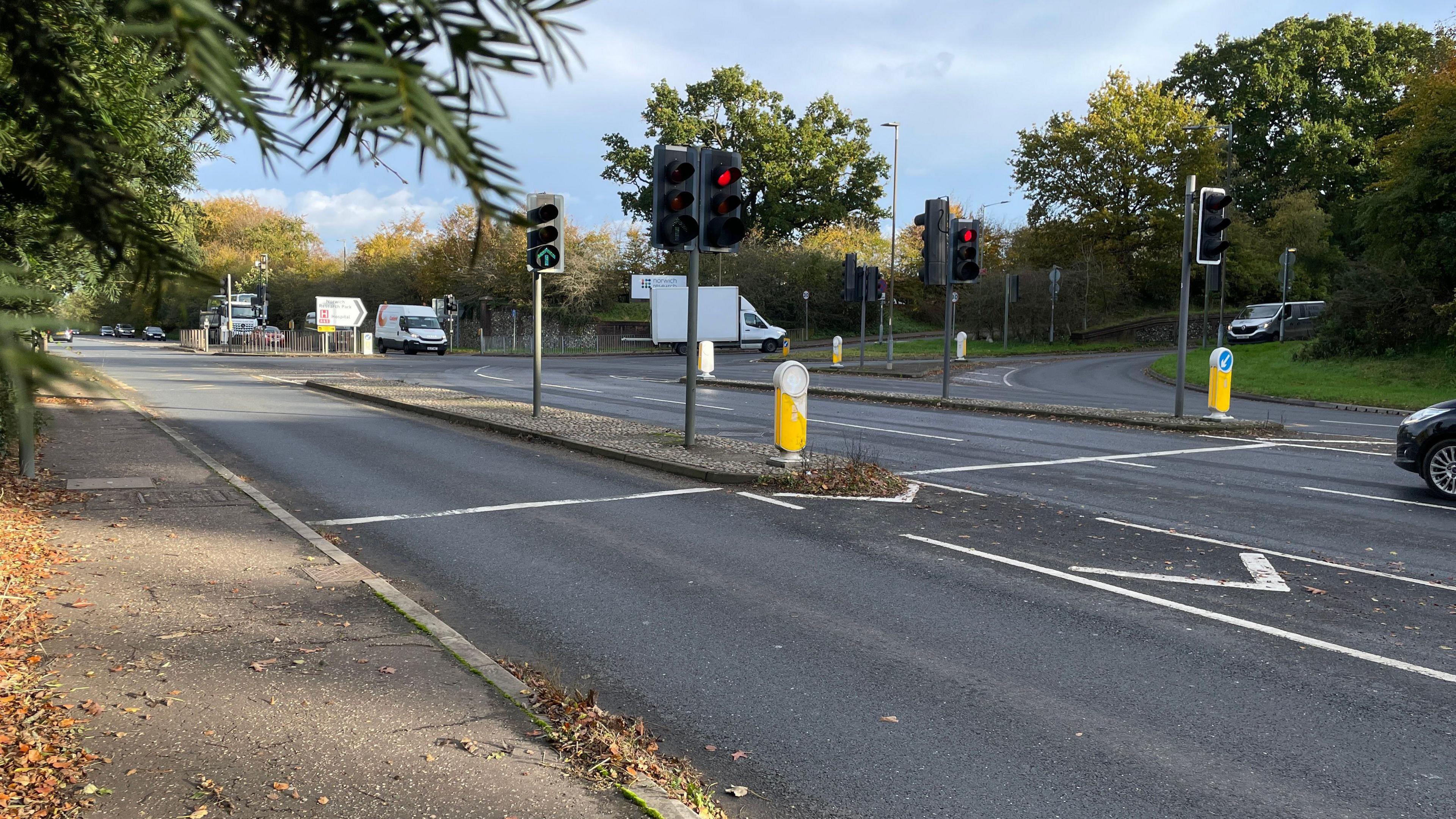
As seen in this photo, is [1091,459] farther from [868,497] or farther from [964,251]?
[964,251]

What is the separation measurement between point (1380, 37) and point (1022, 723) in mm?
70817

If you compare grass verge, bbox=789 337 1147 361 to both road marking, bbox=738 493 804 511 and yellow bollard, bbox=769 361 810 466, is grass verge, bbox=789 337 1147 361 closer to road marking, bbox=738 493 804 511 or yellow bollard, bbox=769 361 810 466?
yellow bollard, bbox=769 361 810 466

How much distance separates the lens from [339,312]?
196 feet

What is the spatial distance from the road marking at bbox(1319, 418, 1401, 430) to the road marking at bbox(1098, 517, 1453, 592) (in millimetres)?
12603

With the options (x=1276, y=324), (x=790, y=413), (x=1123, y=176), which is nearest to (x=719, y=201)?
(x=790, y=413)

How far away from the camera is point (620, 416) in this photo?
19406 millimetres

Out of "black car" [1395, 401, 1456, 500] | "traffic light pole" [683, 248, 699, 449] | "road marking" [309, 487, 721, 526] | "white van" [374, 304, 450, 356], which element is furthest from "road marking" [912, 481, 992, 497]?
"white van" [374, 304, 450, 356]

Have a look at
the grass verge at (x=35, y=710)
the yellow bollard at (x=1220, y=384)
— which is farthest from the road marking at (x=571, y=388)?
the grass verge at (x=35, y=710)

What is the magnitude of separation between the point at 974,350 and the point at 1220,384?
32.8 m

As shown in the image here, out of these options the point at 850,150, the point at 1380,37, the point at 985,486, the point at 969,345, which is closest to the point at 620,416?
the point at 985,486

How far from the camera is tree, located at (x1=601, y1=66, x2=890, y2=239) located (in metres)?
65.1

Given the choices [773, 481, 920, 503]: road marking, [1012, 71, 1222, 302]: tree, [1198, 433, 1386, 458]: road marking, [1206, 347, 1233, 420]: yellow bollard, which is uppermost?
[1012, 71, 1222, 302]: tree

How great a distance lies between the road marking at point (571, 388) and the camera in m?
27.2

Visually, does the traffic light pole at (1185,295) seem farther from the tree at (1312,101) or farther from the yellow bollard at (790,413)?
the tree at (1312,101)
